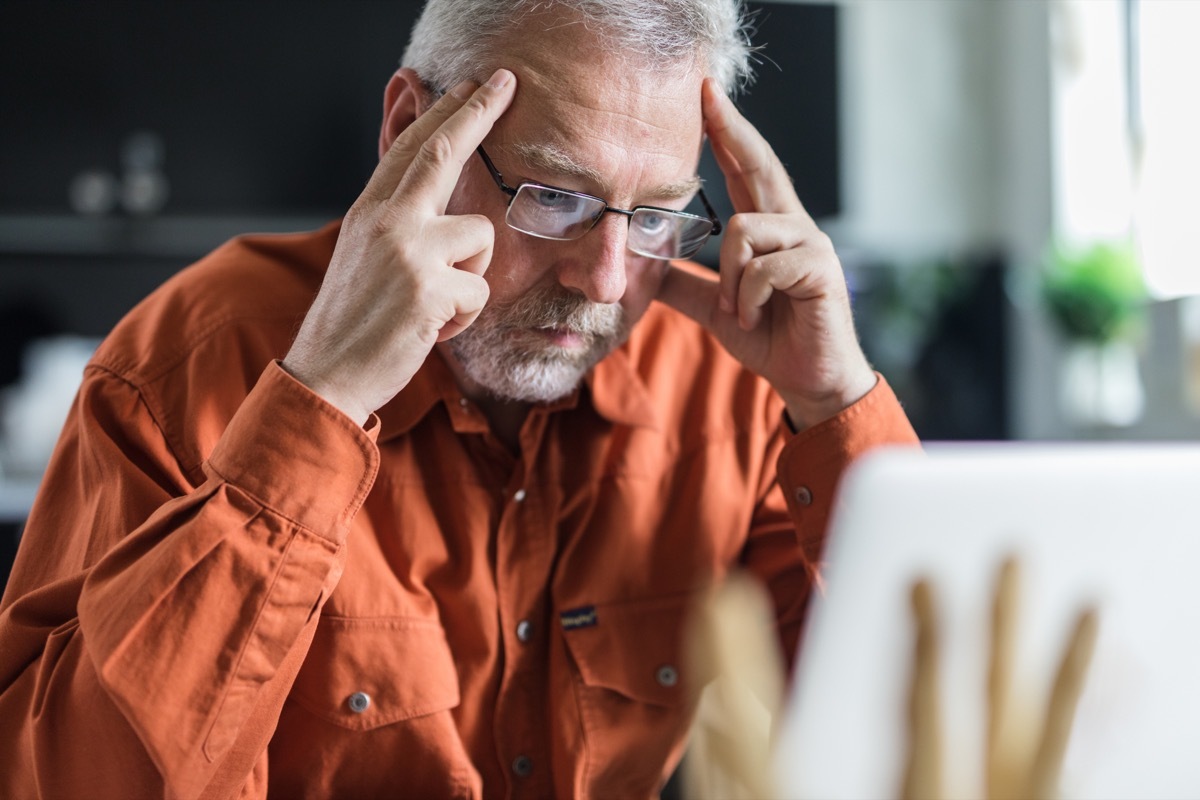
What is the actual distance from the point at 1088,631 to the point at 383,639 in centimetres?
69

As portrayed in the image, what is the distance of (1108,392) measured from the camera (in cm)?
318

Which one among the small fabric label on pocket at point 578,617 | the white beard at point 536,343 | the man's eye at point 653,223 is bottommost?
the small fabric label on pocket at point 578,617

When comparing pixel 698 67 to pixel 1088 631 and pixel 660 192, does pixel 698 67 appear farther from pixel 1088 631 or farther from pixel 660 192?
pixel 1088 631

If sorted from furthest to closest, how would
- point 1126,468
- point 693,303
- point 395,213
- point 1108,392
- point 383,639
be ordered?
point 1108,392, point 693,303, point 383,639, point 395,213, point 1126,468

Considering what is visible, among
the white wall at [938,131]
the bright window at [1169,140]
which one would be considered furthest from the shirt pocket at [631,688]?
the white wall at [938,131]

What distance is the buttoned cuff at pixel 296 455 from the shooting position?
872mm

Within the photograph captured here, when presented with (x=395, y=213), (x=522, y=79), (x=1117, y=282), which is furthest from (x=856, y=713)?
(x=1117, y=282)

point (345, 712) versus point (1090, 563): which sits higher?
point (1090, 563)

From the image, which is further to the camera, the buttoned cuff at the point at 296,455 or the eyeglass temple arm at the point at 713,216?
the eyeglass temple arm at the point at 713,216

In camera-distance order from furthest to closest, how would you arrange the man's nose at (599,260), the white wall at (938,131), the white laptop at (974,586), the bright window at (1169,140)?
the white wall at (938,131) < the bright window at (1169,140) < the man's nose at (599,260) < the white laptop at (974,586)

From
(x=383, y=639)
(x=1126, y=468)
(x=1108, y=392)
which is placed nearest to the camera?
(x=1126, y=468)

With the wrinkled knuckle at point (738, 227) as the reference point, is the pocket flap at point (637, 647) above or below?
below

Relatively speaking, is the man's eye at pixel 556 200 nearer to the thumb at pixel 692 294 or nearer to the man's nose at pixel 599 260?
the man's nose at pixel 599 260

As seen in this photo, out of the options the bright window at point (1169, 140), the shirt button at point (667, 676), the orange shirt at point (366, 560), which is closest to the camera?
the orange shirt at point (366, 560)
